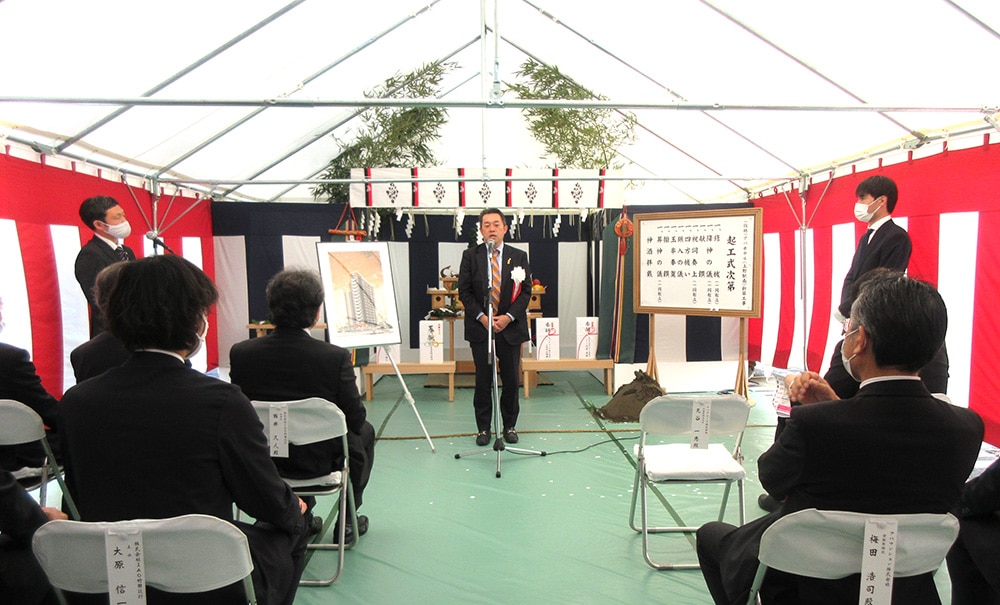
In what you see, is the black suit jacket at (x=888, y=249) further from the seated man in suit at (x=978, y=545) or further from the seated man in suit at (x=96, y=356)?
the seated man in suit at (x=96, y=356)

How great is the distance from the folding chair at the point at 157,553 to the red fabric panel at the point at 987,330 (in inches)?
166

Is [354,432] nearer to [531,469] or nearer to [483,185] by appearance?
[531,469]

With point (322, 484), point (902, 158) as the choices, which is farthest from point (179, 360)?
point (902, 158)

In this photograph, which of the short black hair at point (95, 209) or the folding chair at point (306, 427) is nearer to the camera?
the folding chair at point (306, 427)

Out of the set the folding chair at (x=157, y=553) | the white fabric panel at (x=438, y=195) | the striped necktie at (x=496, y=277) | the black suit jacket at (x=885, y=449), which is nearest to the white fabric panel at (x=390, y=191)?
the white fabric panel at (x=438, y=195)

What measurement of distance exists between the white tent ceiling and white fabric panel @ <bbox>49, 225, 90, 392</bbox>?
57 cm

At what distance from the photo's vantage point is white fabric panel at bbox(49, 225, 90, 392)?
3.91 metres

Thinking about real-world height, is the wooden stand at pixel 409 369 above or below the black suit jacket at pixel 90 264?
below

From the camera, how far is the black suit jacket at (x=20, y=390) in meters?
2.12

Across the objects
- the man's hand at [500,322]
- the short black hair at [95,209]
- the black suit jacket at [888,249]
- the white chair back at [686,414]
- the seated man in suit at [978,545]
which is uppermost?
the short black hair at [95,209]

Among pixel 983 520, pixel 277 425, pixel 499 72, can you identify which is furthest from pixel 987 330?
pixel 277 425

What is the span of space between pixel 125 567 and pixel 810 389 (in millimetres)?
1681

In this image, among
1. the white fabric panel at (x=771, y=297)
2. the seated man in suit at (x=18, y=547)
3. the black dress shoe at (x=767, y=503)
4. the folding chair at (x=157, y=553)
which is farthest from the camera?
the white fabric panel at (x=771, y=297)

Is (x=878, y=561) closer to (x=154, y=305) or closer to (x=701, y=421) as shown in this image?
(x=701, y=421)
